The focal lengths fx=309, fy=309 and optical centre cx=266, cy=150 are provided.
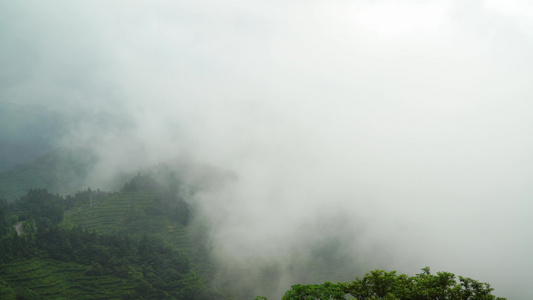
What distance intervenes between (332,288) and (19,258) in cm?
15521

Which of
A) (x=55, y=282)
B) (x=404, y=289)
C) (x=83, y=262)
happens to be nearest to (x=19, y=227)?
(x=83, y=262)

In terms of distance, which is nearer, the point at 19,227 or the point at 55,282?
the point at 55,282

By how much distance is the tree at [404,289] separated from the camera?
A: 27591 mm

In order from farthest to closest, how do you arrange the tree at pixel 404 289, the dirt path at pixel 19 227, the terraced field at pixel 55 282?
the dirt path at pixel 19 227
the terraced field at pixel 55 282
the tree at pixel 404 289

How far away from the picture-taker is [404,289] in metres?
27.8

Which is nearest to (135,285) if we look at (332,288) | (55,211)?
(55,211)

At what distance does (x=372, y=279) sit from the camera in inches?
1216

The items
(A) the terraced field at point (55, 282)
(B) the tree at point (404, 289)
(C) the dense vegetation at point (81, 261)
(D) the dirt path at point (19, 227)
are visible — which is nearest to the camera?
(B) the tree at point (404, 289)

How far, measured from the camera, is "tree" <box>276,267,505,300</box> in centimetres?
2759

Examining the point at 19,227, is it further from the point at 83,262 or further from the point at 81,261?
the point at 83,262

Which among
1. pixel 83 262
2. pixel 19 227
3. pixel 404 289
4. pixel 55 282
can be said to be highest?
pixel 19 227

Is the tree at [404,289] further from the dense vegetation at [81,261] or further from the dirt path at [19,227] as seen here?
the dirt path at [19,227]

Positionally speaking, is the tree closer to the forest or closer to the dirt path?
the forest

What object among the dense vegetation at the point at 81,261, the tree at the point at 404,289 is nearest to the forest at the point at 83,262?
the dense vegetation at the point at 81,261
